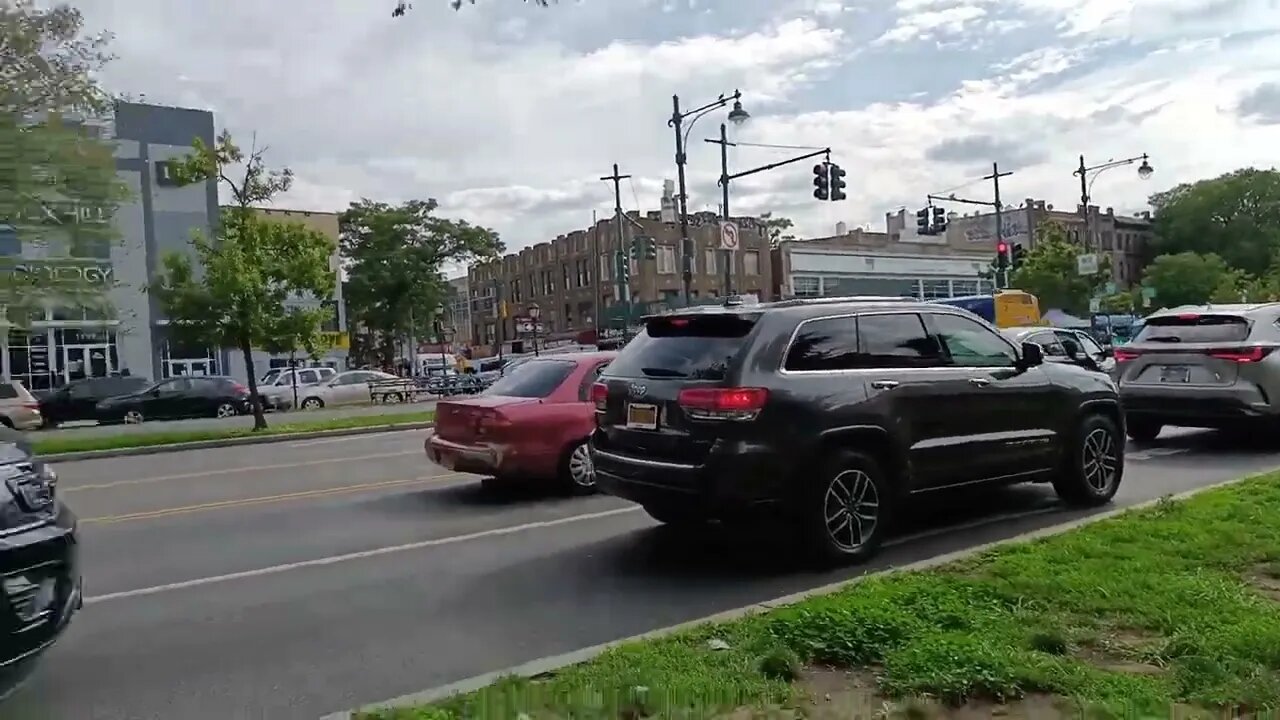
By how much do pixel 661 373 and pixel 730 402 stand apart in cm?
72

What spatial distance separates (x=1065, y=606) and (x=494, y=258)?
221 ft

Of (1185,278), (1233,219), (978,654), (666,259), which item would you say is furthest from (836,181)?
(1233,219)

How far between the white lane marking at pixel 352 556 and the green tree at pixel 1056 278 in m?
48.1

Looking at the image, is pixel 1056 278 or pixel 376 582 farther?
pixel 1056 278

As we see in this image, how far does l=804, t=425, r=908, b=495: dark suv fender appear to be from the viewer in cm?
677

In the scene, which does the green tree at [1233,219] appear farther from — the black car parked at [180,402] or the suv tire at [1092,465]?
the suv tire at [1092,465]

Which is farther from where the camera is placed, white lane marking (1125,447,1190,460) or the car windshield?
white lane marking (1125,447,1190,460)

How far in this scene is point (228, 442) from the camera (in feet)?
67.3

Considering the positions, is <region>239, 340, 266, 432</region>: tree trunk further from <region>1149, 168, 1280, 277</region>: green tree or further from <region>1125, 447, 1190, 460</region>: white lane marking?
<region>1149, 168, 1280, 277</region>: green tree

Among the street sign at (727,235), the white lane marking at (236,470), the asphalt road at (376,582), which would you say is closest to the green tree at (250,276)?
the white lane marking at (236,470)

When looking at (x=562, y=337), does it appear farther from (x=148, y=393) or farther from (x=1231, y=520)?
(x=1231, y=520)

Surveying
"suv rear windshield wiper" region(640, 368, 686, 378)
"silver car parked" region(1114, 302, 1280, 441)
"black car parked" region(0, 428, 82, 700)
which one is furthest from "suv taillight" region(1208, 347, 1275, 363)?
"black car parked" region(0, 428, 82, 700)

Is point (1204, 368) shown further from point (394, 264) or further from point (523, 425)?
point (394, 264)

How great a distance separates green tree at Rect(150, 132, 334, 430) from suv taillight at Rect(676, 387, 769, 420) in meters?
15.7
